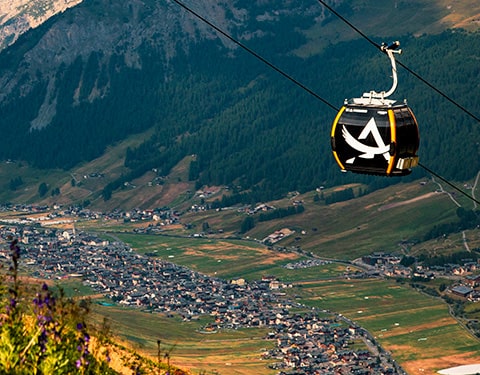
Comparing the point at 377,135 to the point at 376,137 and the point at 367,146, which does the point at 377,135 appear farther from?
the point at 367,146

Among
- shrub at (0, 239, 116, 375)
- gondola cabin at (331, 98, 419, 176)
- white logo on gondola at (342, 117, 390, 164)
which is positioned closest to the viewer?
shrub at (0, 239, 116, 375)

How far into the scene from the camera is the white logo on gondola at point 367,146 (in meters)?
37.3

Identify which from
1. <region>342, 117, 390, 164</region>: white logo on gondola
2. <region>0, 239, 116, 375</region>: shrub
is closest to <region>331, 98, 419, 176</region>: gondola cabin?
<region>342, 117, 390, 164</region>: white logo on gondola

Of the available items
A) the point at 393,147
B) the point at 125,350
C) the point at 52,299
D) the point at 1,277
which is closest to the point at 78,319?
the point at 52,299

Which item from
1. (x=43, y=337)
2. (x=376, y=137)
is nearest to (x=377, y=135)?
(x=376, y=137)

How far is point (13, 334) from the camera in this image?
2628 cm

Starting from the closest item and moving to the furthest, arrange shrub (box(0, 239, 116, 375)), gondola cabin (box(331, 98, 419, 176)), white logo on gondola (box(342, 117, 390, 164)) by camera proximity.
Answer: shrub (box(0, 239, 116, 375)), gondola cabin (box(331, 98, 419, 176)), white logo on gondola (box(342, 117, 390, 164))

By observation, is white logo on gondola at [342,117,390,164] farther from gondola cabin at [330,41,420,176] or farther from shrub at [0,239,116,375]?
shrub at [0,239,116,375]

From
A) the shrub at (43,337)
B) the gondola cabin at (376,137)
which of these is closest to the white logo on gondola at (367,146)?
the gondola cabin at (376,137)

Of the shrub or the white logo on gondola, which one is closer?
the shrub

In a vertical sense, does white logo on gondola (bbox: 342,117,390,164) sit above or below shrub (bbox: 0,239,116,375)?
above

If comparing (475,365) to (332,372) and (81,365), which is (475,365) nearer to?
(332,372)

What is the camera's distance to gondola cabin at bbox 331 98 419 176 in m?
36.9

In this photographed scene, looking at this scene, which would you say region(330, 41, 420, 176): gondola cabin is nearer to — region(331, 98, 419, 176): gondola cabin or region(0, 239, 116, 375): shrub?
region(331, 98, 419, 176): gondola cabin
